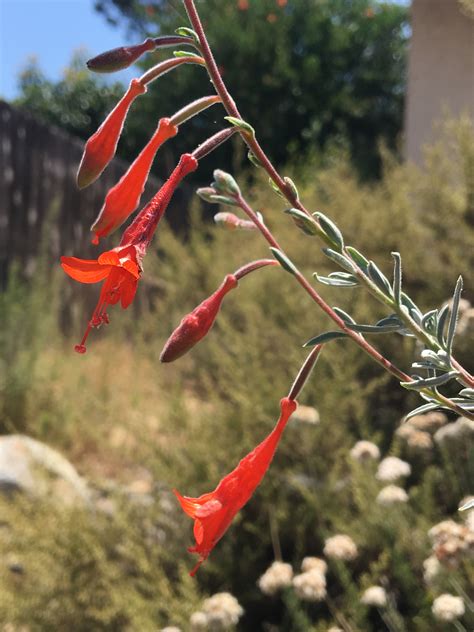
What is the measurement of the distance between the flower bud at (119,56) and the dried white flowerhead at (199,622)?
1599 mm

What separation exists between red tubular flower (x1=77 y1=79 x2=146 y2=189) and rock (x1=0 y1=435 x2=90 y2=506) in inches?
105

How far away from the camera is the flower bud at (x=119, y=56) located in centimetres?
90

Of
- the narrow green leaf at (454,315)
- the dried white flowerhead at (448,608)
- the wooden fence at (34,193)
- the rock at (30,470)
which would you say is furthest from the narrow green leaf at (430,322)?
the wooden fence at (34,193)

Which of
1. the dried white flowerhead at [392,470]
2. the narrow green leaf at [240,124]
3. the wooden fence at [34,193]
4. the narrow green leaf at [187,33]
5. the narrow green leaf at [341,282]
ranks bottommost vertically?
the wooden fence at [34,193]

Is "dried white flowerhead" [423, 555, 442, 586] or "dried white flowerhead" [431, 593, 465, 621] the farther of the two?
"dried white flowerhead" [423, 555, 442, 586]

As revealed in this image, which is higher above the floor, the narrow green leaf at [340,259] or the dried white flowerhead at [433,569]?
the narrow green leaf at [340,259]

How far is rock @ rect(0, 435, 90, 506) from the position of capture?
11.8ft

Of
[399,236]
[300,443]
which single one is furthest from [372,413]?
[399,236]

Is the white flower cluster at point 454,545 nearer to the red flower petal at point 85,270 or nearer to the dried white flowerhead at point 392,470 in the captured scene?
the dried white flowerhead at point 392,470

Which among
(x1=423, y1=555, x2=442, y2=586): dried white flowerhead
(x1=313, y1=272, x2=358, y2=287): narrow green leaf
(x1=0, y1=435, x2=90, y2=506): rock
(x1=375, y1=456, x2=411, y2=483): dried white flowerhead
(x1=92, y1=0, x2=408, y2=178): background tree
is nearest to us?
(x1=313, y1=272, x2=358, y2=287): narrow green leaf

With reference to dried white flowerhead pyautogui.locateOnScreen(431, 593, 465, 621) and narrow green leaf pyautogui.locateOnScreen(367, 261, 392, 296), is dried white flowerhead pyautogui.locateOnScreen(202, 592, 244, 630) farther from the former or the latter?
narrow green leaf pyautogui.locateOnScreen(367, 261, 392, 296)

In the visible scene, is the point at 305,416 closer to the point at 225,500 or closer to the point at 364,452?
the point at 364,452

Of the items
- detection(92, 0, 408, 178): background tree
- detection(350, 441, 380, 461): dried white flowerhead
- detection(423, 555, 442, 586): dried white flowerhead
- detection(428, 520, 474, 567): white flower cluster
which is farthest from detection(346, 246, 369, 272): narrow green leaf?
detection(92, 0, 408, 178): background tree

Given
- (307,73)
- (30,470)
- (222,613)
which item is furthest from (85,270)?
(307,73)
